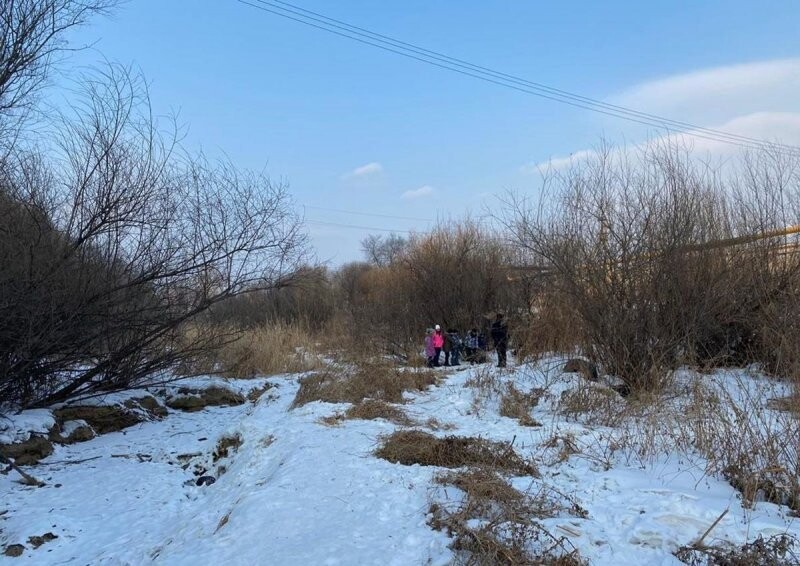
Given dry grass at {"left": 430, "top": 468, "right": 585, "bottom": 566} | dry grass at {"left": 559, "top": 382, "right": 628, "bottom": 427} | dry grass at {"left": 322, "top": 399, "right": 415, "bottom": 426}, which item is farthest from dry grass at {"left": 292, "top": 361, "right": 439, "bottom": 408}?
dry grass at {"left": 430, "top": 468, "right": 585, "bottom": 566}

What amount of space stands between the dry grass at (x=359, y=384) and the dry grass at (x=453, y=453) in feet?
9.86

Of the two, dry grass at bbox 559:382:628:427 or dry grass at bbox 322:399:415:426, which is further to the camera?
dry grass at bbox 322:399:415:426

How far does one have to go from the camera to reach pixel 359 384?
10.4 m

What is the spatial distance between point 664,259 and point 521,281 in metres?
Answer: 9.59

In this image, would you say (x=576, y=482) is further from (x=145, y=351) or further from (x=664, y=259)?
(x=145, y=351)

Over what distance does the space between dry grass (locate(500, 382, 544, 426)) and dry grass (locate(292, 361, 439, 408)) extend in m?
1.86

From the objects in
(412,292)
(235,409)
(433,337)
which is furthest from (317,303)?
(235,409)

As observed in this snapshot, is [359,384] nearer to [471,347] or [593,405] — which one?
[593,405]

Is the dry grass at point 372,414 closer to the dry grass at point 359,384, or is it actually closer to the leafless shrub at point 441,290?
the dry grass at point 359,384

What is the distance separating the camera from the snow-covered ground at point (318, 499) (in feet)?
13.0

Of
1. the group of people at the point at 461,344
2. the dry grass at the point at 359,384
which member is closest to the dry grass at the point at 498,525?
the dry grass at the point at 359,384

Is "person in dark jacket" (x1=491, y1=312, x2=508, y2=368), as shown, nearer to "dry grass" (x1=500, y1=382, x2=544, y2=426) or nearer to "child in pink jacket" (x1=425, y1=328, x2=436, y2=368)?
"child in pink jacket" (x1=425, y1=328, x2=436, y2=368)

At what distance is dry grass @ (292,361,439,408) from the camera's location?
9773mm

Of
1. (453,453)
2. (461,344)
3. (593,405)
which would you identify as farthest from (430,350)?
(453,453)
